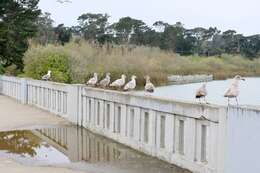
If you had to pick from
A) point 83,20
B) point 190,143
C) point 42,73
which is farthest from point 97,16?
point 190,143

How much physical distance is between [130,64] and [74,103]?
1011 inches

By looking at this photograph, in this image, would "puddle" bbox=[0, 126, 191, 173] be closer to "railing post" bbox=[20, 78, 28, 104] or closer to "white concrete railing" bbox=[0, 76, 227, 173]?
"white concrete railing" bbox=[0, 76, 227, 173]

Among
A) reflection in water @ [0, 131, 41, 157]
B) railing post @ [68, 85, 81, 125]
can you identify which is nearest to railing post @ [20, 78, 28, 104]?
railing post @ [68, 85, 81, 125]

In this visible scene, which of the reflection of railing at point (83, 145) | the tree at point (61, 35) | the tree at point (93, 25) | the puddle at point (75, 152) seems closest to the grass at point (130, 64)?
the reflection of railing at point (83, 145)

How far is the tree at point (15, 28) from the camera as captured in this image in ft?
114

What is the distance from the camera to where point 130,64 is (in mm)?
39969

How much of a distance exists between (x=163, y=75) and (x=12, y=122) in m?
32.6

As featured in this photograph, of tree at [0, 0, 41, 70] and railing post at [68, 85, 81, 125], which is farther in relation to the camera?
tree at [0, 0, 41, 70]

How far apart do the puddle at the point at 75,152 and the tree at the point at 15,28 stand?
22.0 meters

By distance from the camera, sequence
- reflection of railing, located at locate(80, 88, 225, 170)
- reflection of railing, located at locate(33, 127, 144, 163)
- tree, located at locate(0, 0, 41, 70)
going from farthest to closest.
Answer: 1. tree, located at locate(0, 0, 41, 70)
2. reflection of railing, located at locate(33, 127, 144, 163)
3. reflection of railing, located at locate(80, 88, 225, 170)

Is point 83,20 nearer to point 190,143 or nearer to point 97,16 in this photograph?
point 97,16

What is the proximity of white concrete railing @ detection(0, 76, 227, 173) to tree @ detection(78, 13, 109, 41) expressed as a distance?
6902 centimetres

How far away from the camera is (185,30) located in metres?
102

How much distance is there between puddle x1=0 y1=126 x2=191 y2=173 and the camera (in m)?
8.97
